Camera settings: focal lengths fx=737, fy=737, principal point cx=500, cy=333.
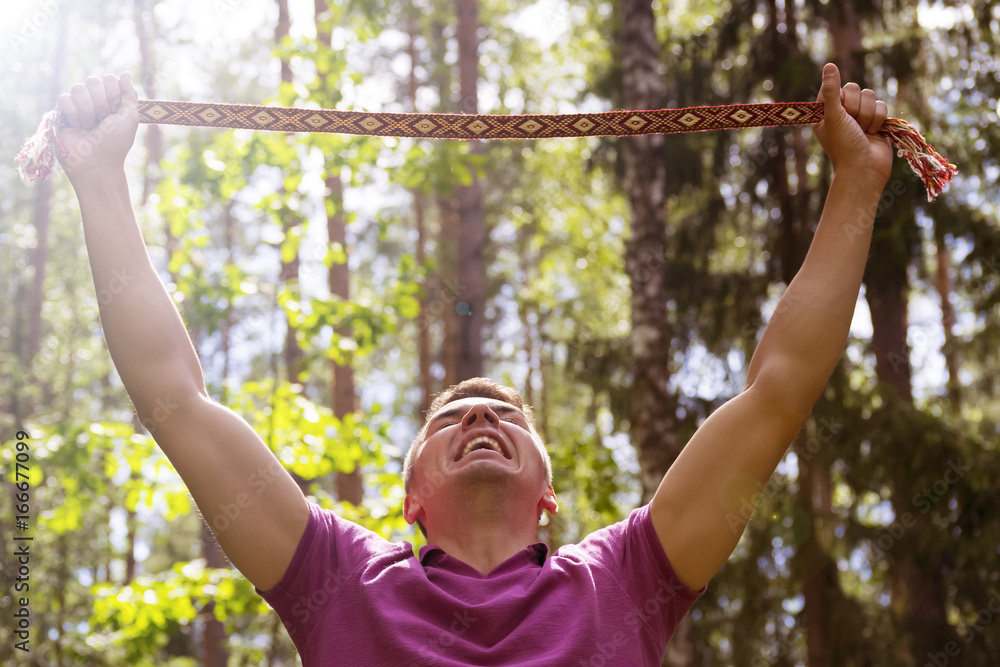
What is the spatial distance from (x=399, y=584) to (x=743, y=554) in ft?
23.1

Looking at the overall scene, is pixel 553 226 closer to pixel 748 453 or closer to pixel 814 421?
pixel 814 421

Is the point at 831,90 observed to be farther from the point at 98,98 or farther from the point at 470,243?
the point at 470,243

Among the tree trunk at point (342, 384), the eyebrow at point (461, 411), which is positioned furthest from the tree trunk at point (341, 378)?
the eyebrow at point (461, 411)

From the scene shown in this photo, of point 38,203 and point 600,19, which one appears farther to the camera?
point 38,203

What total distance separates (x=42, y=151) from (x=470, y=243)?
659 centimetres

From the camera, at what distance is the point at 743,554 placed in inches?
314

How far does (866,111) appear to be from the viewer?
1978mm

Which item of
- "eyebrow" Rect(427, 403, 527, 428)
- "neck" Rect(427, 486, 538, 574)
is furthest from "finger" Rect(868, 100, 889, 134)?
Result: "neck" Rect(427, 486, 538, 574)

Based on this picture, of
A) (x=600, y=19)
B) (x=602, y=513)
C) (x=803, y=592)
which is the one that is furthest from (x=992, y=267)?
(x=600, y=19)

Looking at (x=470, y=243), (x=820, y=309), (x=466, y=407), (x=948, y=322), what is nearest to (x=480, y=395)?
(x=466, y=407)

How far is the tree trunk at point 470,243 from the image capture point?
25.5 ft

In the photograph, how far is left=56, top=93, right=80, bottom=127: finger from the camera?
185 centimetres

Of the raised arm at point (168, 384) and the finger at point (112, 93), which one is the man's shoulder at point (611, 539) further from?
the finger at point (112, 93)

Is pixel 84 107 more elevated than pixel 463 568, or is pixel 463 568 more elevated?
pixel 84 107
